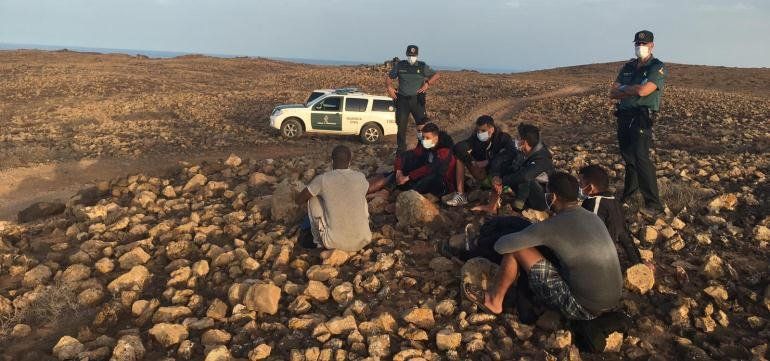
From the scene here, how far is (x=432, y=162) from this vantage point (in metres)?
6.20

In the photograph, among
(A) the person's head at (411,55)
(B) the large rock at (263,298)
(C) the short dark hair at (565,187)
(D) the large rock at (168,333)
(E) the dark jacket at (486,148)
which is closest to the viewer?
(C) the short dark hair at (565,187)

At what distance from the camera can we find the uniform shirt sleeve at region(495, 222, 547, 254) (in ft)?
10.8

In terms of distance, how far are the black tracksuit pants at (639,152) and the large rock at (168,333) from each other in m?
4.82

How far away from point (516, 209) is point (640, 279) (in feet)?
5.58

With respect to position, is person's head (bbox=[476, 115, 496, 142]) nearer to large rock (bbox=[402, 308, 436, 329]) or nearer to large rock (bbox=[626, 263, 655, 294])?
large rock (bbox=[626, 263, 655, 294])

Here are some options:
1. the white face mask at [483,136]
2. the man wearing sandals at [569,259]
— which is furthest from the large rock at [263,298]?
the white face mask at [483,136]

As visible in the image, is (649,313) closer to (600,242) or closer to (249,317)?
(600,242)

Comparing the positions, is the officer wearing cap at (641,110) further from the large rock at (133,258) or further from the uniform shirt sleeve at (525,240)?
the large rock at (133,258)

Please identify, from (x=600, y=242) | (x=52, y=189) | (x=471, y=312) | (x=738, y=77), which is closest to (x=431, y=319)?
(x=471, y=312)

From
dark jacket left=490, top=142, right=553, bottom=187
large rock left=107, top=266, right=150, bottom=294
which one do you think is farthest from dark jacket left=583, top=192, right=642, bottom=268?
large rock left=107, top=266, right=150, bottom=294

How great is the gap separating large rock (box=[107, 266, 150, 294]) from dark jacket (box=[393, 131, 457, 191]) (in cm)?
315

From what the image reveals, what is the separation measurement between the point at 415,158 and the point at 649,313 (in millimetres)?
3289

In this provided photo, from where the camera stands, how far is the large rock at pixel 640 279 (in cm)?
397

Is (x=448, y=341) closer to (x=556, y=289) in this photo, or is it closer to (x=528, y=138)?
(x=556, y=289)
